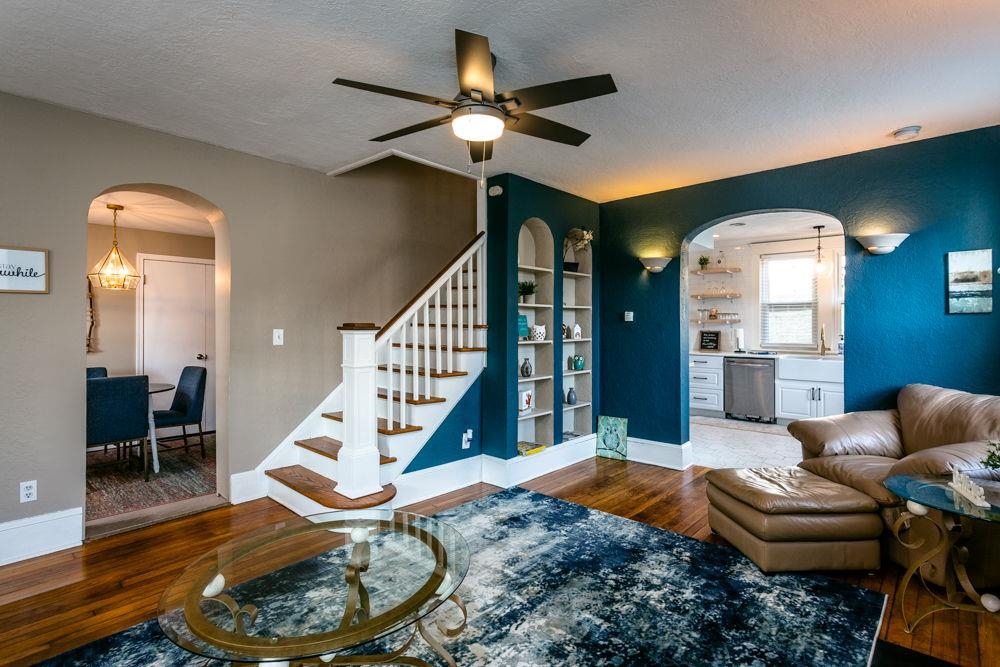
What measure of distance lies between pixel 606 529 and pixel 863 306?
2.60m

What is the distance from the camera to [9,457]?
2.72 m

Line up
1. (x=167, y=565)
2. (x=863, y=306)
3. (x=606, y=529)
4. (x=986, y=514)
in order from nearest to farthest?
1. (x=986, y=514)
2. (x=167, y=565)
3. (x=606, y=529)
4. (x=863, y=306)

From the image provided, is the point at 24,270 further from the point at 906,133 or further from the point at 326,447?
the point at 906,133

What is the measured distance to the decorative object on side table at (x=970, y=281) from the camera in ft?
10.4

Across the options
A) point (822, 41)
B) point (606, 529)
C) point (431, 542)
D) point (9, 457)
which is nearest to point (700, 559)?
point (606, 529)

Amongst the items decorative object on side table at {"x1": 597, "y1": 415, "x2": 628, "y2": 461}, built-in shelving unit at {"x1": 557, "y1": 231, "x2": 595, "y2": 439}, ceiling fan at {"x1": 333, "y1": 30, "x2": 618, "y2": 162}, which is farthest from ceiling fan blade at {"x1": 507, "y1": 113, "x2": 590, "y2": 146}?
decorative object on side table at {"x1": 597, "y1": 415, "x2": 628, "y2": 461}

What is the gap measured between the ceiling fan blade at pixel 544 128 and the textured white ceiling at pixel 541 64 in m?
0.33

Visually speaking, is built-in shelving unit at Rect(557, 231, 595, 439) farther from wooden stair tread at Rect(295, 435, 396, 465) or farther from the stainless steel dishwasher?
the stainless steel dishwasher

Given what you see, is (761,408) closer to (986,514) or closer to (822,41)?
(986,514)

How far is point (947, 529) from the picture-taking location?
210 cm

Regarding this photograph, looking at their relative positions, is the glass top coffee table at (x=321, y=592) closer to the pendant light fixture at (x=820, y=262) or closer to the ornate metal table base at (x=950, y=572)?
the ornate metal table base at (x=950, y=572)

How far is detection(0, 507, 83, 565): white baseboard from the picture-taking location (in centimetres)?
270

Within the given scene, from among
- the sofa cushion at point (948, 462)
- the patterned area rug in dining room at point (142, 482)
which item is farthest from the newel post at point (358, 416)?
the sofa cushion at point (948, 462)

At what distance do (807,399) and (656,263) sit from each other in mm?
3278
